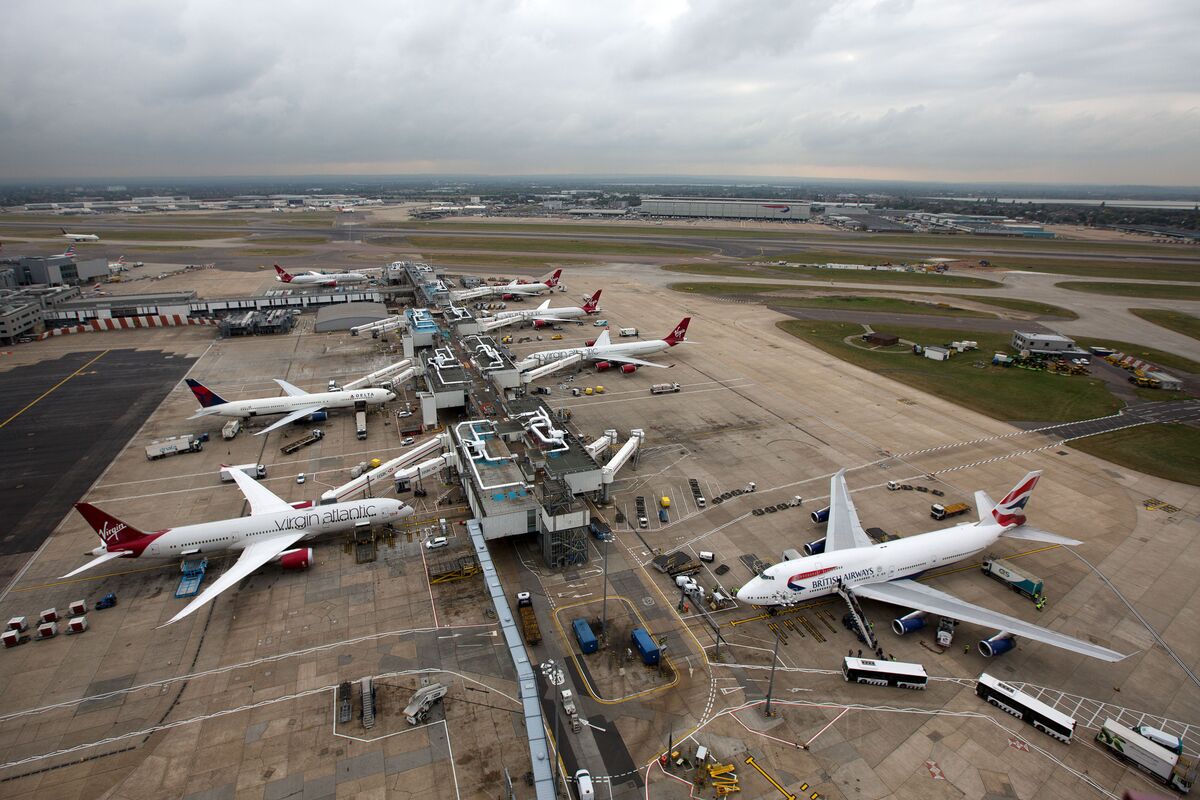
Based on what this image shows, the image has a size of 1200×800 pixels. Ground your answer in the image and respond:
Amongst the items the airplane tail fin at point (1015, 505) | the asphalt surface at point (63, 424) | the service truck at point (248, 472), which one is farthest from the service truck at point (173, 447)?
the airplane tail fin at point (1015, 505)

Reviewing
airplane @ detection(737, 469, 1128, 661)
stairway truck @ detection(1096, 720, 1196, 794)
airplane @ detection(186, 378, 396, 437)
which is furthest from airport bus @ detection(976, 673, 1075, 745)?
airplane @ detection(186, 378, 396, 437)

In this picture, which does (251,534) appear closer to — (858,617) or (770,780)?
(770,780)

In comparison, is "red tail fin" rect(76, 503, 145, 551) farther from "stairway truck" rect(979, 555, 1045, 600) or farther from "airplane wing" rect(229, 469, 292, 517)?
"stairway truck" rect(979, 555, 1045, 600)

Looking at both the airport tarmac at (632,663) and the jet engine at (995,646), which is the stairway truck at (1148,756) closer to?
the airport tarmac at (632,663)

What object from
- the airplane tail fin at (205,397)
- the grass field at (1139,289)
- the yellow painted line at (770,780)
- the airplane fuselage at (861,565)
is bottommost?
the yellow painted line at (770,780)

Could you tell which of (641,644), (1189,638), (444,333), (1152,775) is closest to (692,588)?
(641,644)

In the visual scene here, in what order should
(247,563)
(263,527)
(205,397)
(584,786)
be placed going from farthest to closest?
(205,397), (263,527), (247,563), (584,786)

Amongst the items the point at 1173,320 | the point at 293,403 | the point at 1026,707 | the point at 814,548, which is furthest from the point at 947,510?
the point at 1173,320
